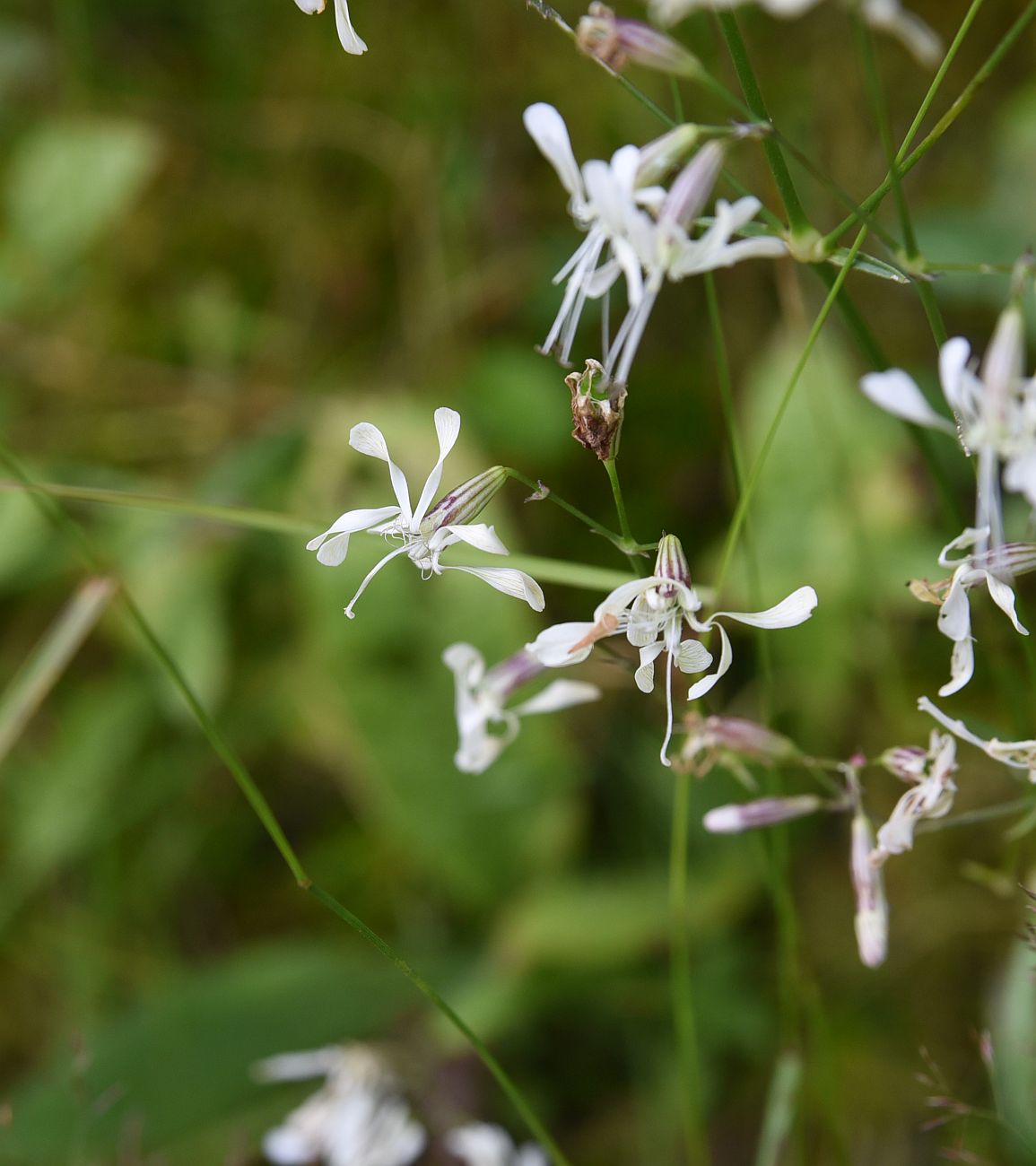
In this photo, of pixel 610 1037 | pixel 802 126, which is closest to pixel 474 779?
pixel 610 1037

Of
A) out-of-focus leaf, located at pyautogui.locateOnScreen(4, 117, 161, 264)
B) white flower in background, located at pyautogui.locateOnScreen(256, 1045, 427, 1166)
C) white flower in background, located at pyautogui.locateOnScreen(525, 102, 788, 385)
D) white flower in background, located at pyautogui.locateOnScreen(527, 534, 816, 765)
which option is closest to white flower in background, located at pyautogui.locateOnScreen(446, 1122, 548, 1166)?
white flower in background, located at pyautogui.locateOnScreen(256, 1045, 427, 1166)

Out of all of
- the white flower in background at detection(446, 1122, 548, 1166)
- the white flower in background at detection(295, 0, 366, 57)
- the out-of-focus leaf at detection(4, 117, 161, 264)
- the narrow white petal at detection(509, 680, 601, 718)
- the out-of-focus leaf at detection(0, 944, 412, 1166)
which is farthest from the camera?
the out-of-focus leaf at detection(4, 117, 161, 264)

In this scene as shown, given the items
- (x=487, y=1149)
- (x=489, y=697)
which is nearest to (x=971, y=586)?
(x=489, y=697)

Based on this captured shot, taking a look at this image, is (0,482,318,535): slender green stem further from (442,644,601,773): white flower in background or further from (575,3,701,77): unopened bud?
(575,3,701,77): unopened bud

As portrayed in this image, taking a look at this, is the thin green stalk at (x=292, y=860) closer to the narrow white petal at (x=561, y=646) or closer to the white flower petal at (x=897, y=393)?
the narrow white petal at (x=561, y=646)

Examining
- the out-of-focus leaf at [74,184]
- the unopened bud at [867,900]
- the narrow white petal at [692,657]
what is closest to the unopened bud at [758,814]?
the unopened bud at [867,900]

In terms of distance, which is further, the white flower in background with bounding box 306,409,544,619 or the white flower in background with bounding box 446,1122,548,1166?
the white flower in background with bounding box 446,1122,548,1166
